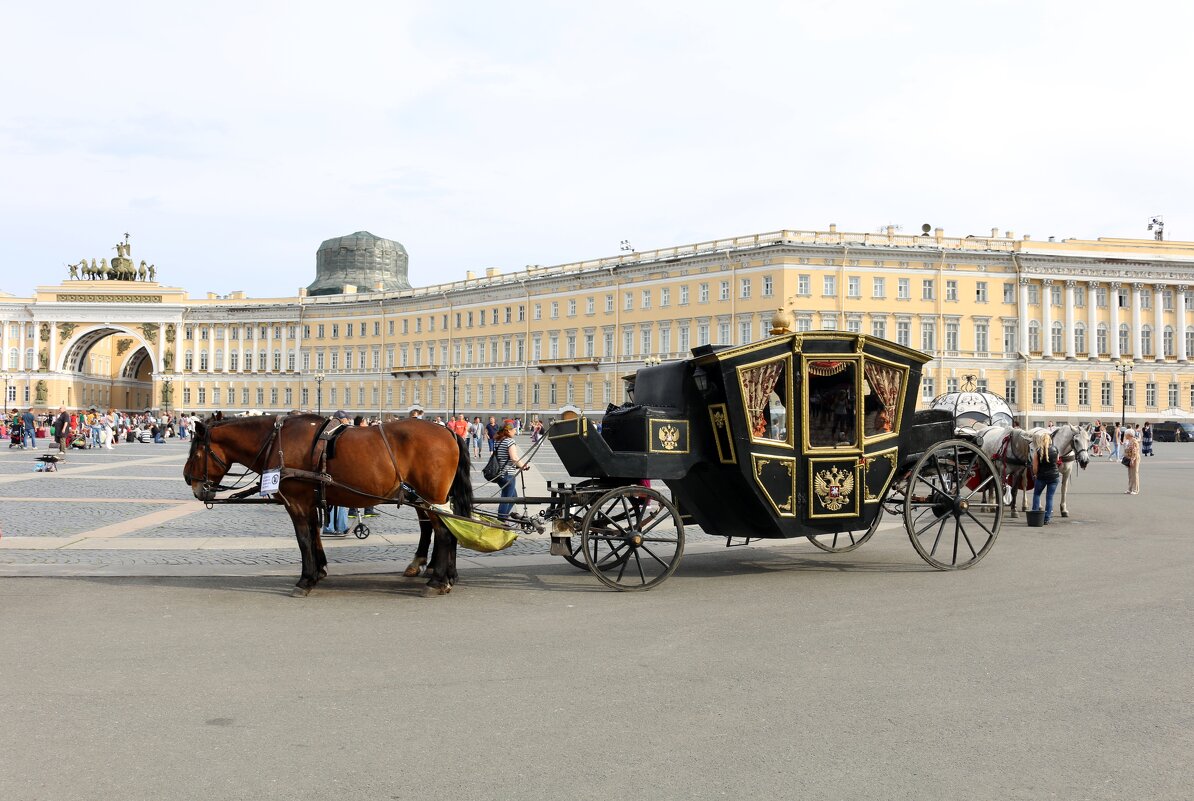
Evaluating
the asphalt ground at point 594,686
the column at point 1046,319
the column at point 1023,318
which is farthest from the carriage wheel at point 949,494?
the column at point 1046,319

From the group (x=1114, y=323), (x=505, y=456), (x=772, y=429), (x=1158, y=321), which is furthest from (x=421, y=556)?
(x=1158, y=321)

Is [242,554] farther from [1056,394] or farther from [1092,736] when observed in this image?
[1056,394]

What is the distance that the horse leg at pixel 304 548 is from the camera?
890cm

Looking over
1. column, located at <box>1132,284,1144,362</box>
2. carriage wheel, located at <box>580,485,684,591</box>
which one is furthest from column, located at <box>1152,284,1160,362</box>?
carriage wheel, located at <box>580,485,684,591</box>

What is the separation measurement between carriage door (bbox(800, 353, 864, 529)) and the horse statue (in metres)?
5.17

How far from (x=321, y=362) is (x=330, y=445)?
98495 mm

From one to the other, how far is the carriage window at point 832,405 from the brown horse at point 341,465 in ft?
11.9

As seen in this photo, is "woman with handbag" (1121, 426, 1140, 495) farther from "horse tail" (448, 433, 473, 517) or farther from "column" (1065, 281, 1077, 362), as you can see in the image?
"column" (1065, 281, 1077, 362)

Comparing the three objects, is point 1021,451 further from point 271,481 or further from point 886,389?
point 271,481

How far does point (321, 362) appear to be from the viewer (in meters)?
104

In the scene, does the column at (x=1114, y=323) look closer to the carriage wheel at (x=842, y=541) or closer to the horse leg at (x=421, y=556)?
the carriage wheel at (x=842, y=541)

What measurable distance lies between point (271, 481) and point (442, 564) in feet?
5.44

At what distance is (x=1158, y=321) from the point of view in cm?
7431

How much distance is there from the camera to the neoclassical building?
231 ft
